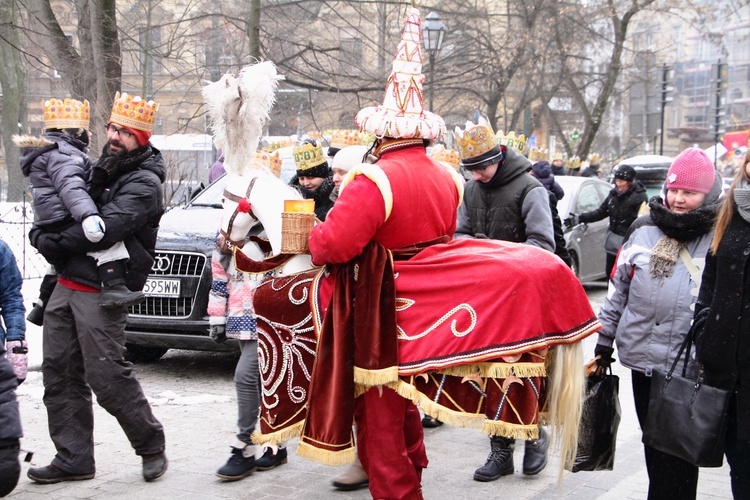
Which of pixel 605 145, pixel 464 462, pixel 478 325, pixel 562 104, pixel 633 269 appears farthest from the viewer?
pixel 605 145

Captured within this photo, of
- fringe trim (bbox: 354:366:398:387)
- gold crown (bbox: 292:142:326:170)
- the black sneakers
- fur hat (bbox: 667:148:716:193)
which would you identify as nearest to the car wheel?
gold crown (bbox: 292:142:326:170)

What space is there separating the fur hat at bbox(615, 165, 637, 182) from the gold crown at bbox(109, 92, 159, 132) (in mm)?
7403

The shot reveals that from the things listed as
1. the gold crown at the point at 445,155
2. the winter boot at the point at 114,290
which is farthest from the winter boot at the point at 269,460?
the gold crown at the point at 445,155

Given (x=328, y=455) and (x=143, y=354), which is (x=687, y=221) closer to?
(x=328, y=455)

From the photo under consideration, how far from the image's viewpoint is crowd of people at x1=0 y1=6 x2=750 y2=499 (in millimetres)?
3979

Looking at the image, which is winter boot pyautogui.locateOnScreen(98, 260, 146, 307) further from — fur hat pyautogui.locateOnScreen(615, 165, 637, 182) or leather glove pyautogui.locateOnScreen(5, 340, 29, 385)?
fur hat pyautogui.locateOnScreen(615, 165, 637, 182)

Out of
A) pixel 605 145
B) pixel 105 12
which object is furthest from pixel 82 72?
pixel 605 145

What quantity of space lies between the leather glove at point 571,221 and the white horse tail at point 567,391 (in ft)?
29.9

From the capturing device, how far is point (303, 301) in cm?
460

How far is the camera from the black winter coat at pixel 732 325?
150 inches

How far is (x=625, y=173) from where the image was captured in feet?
37.7

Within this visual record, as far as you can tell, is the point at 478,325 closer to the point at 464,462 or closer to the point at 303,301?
the point at 303,301

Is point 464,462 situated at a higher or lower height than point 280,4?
lower

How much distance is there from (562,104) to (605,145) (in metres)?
13.2
